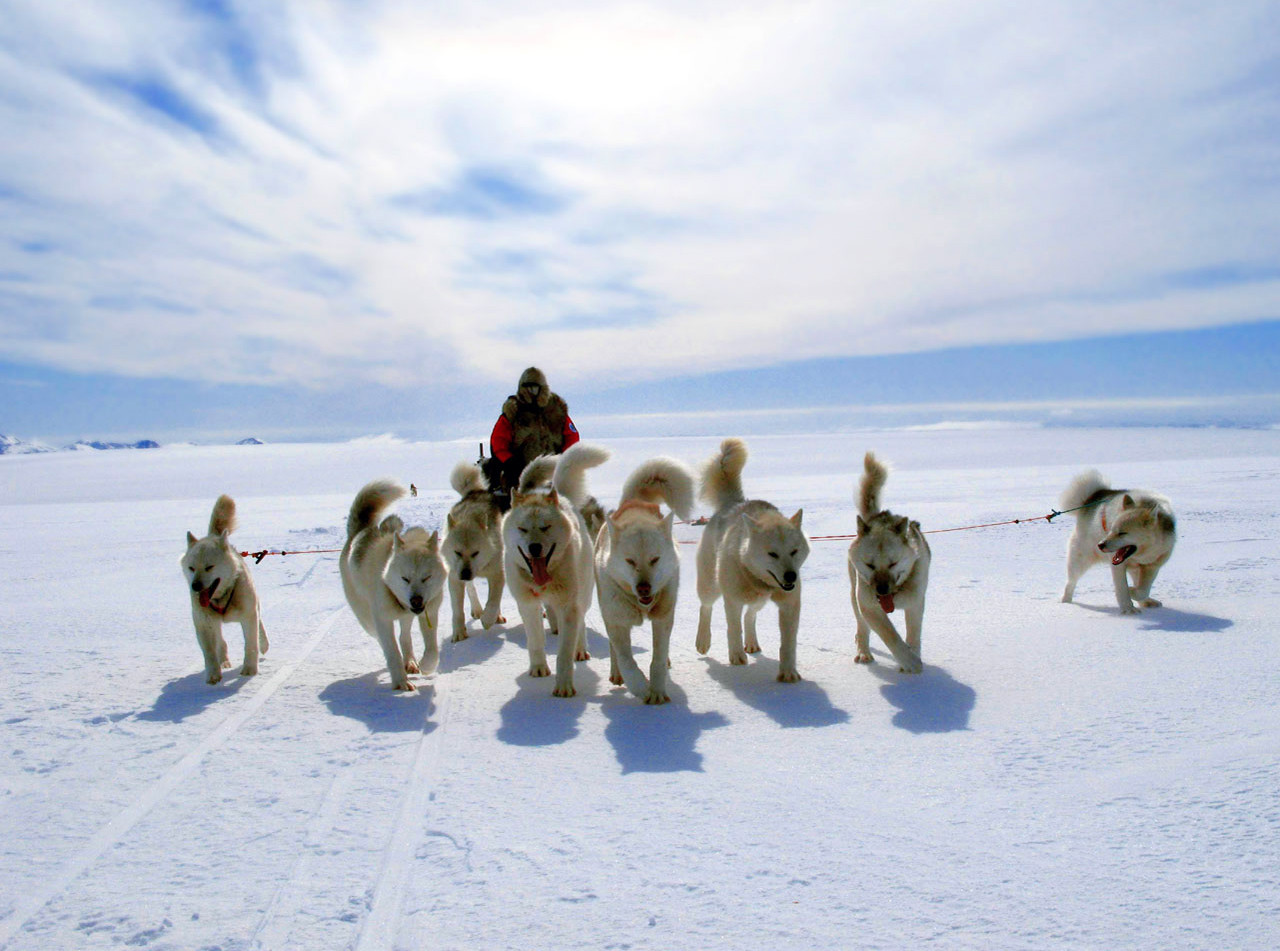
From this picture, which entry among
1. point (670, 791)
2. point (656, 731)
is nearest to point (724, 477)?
point (656, 731)

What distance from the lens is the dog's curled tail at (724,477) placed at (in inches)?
228

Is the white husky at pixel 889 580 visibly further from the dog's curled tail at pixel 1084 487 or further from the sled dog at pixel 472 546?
the dog's curled tail at pixel 1084 487

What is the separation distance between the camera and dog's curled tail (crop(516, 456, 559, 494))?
629cm

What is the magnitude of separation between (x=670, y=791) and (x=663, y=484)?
2.95 m

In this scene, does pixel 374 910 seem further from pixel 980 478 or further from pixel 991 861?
pixel 980 478

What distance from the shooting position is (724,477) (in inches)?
228

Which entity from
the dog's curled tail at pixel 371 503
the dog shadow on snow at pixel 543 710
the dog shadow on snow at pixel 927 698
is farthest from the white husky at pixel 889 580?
the dog's curled tail at pixel 371 503

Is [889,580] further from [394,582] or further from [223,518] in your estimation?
[223,518]

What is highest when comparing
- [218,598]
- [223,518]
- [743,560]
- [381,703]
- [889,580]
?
[223,518]

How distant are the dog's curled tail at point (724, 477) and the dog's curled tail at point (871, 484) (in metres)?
0.84

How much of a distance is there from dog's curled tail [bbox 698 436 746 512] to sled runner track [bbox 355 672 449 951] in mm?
2643

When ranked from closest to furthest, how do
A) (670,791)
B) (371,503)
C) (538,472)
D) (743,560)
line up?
(670,791)
(743,560)
(371,503)
(538,472)

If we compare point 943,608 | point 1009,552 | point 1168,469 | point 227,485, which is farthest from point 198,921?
point 227,485

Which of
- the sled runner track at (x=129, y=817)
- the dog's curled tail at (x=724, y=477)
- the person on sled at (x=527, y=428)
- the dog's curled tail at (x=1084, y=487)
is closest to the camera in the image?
the sled runner track at (x=129, y=817)
